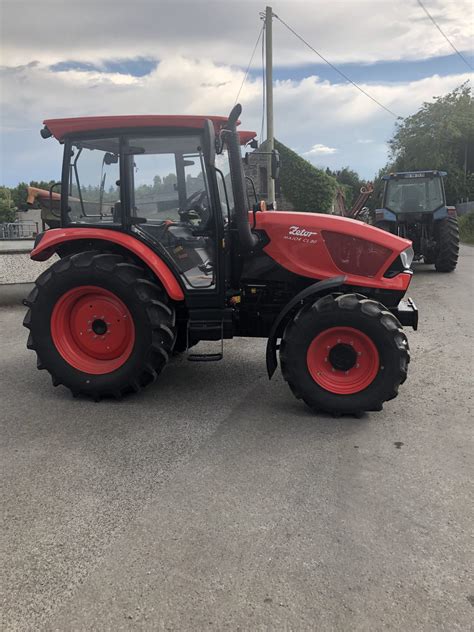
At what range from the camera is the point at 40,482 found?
3182 mm

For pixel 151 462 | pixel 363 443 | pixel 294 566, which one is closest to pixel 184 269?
pixel 151 462

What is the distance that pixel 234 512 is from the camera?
2.86 m

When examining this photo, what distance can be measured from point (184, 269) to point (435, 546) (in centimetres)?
290

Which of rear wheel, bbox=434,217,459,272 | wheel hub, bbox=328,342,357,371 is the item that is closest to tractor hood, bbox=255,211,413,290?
wheel hub, bbox=328,342,357,371

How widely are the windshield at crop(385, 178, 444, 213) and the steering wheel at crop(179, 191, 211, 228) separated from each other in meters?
9.50

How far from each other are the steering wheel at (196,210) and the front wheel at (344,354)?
1166 millimetres

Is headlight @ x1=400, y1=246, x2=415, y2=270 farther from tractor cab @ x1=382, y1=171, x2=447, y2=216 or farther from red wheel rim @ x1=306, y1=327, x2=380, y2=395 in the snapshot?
tractor cab @ x1=382, y1=171, x2=447, y2=216

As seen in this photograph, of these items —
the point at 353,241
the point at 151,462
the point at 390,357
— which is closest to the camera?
the point at 151,462

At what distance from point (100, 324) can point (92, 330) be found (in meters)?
0.10

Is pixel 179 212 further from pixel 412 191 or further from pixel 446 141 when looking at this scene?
pixel 446 141

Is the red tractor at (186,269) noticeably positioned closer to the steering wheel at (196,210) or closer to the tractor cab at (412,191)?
the steering wheel at (196,210)

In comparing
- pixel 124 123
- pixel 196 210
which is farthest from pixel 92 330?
pixel 124 123

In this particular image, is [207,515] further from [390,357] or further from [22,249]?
[22,249]

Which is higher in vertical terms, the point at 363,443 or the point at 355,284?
the point at 355,284
